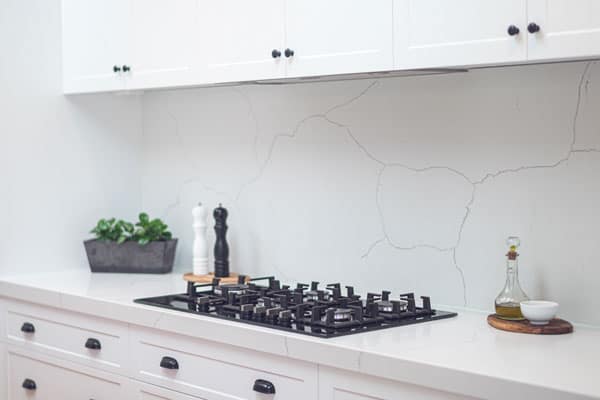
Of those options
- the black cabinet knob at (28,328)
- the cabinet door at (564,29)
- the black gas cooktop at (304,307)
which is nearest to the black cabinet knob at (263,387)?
the black gas cooktop at (304,307)

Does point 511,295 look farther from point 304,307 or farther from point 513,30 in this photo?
point 513,30

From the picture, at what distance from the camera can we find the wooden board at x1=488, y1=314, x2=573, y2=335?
226 centimetres

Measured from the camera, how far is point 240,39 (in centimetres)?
282

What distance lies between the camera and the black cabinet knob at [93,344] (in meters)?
2.90

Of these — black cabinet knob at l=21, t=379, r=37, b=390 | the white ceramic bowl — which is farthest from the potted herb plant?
the white ceramic bowl

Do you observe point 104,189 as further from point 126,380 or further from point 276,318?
point 276,318

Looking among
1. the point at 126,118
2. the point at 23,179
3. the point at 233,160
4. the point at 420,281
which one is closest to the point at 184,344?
the point at 420,281

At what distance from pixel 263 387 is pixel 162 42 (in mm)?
1345

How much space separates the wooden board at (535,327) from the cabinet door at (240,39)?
97 centimetres

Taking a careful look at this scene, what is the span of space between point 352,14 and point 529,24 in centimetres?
56

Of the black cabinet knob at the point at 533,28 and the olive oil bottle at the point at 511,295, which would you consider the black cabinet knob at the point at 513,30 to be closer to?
the black cabinet knob at the point at 533,28

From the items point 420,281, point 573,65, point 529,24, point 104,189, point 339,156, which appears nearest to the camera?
point 529,24

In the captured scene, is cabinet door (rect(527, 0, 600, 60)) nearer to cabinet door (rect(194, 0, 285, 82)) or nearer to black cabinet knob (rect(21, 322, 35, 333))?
cabinet door (rect(194, 0, 285, 82))

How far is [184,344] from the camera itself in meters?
2.59
